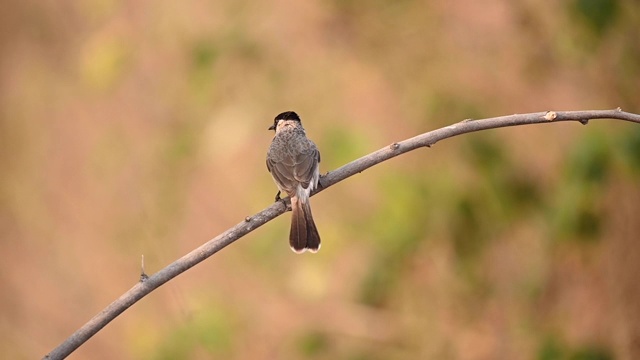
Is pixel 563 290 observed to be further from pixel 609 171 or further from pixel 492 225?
pixel 609 171

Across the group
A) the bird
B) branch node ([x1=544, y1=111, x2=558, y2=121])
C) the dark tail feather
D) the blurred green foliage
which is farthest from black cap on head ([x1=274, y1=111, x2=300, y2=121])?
branch node ([x1=544, y1=111, x2=558, y2=121])

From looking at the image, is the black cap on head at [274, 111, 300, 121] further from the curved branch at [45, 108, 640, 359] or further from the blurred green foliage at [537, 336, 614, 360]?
the blurred green foliage at [537, 336, 614, 360]

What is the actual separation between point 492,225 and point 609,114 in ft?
9.65

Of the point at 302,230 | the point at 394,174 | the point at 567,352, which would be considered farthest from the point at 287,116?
the point at 567,352

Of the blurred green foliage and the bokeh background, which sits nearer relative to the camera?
the blurred green foliage

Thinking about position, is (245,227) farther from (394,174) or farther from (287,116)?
(394,174)

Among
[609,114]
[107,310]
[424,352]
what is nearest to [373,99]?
[424,352]

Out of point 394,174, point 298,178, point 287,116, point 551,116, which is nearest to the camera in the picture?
point 551,116

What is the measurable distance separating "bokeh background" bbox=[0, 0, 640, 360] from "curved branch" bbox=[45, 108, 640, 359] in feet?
5.87

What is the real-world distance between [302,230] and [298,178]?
10.7 inches

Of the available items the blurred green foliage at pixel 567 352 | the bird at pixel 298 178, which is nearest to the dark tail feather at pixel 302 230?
the bird at pixel 298 178

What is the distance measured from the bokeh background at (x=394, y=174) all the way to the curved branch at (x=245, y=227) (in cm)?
179

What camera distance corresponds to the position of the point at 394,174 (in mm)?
5918

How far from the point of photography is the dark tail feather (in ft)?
14.0
